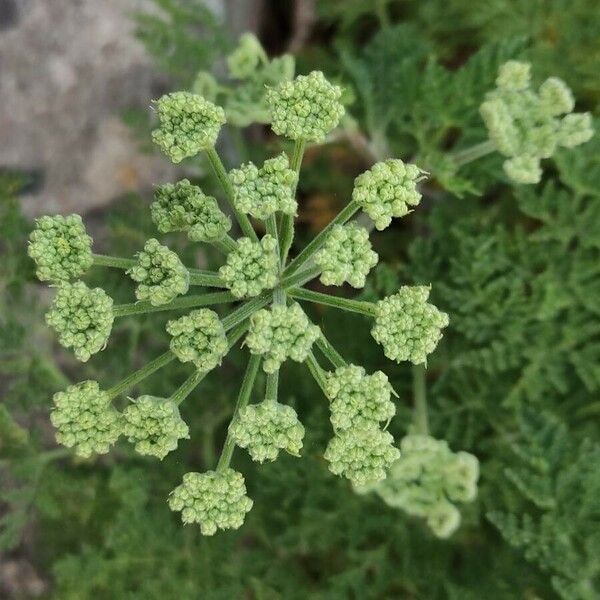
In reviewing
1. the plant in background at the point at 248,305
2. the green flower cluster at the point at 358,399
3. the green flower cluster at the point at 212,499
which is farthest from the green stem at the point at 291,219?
the green flower cluster at the point at 212,499

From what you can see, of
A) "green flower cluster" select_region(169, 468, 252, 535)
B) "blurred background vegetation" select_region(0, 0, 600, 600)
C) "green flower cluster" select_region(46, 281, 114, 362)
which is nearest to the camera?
"green flower cluster" select_region(46, 281, 114, 362)

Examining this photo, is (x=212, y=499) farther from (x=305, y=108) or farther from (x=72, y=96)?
→ (x=72, y=96)

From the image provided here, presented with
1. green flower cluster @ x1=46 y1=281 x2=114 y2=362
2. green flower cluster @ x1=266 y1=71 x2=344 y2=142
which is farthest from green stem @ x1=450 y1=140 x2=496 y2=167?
green flower cluster @ x1=46 y1=281 x2=114 y2=362

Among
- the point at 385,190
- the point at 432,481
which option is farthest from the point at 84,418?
the point at 432,481

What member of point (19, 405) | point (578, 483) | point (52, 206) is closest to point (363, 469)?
point (578, 483)

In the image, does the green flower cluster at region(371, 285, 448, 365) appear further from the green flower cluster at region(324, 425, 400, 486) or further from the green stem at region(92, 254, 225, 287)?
the green stem at region(92, 254, 225, 287)

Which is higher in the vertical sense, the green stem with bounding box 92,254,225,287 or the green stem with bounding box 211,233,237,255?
the green stem with bounding box 211,233,237,255

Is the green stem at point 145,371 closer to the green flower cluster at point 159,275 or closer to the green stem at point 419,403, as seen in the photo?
the green flower cluster at point 159,275
